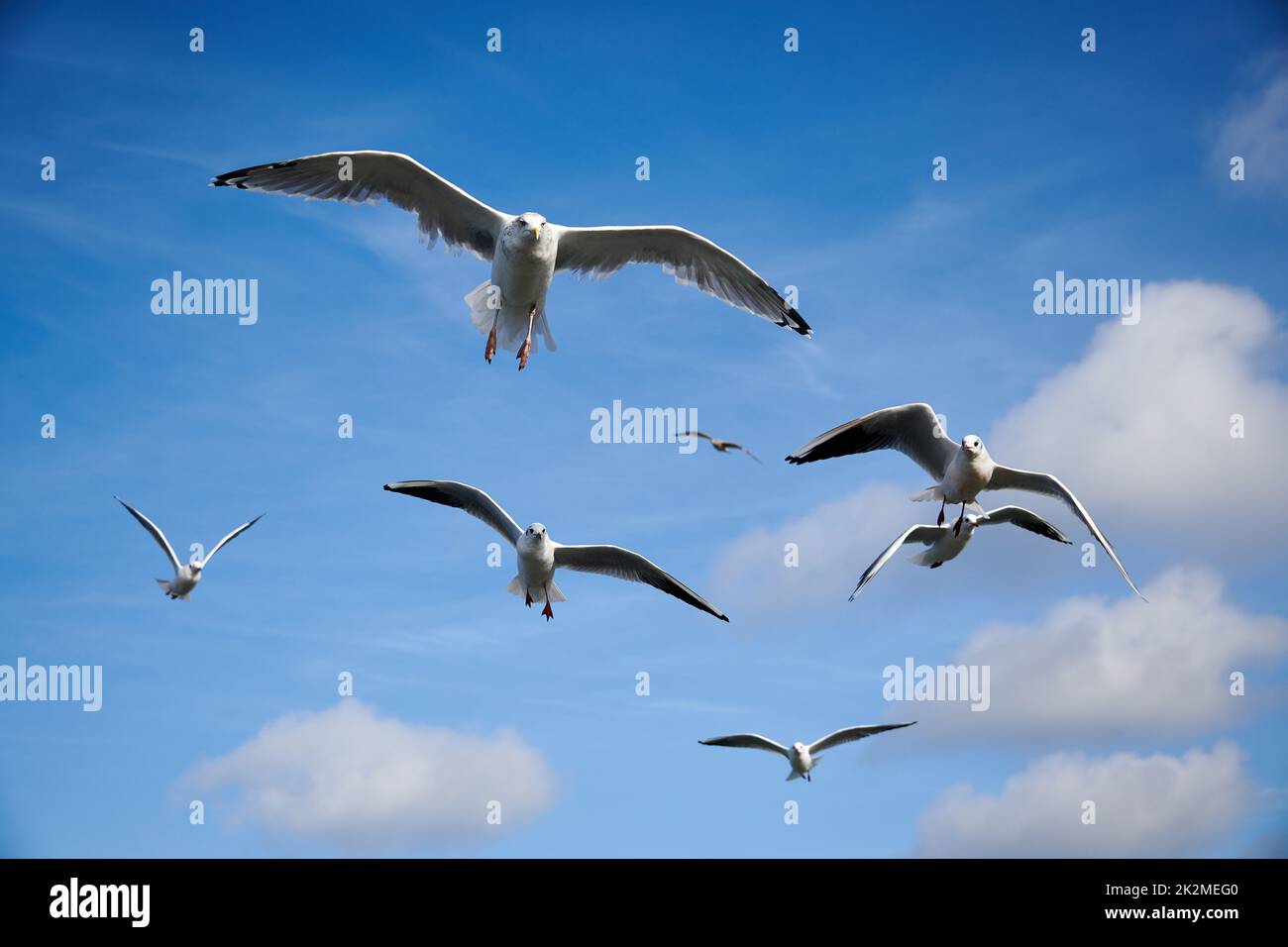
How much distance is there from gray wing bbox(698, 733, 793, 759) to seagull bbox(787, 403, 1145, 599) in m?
3.81

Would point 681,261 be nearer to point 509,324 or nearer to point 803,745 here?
point 509,324

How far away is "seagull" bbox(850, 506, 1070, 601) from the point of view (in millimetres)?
12617

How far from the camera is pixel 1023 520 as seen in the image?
44.2 ft

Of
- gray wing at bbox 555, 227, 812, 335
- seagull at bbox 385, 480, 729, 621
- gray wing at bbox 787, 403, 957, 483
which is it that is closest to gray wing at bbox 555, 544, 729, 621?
seagull at bbox 385, 480, 729, 621

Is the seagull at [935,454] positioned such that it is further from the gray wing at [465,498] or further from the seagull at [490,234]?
the gray wing at [465,498]

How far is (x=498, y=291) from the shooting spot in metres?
11.4

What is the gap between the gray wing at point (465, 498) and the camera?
38.6ft

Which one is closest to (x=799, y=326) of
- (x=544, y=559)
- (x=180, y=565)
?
(x=544, y=559)

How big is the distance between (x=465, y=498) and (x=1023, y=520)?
582 cm

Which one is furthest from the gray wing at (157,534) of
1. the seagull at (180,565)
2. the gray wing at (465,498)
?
the gray wing at (465,498)
